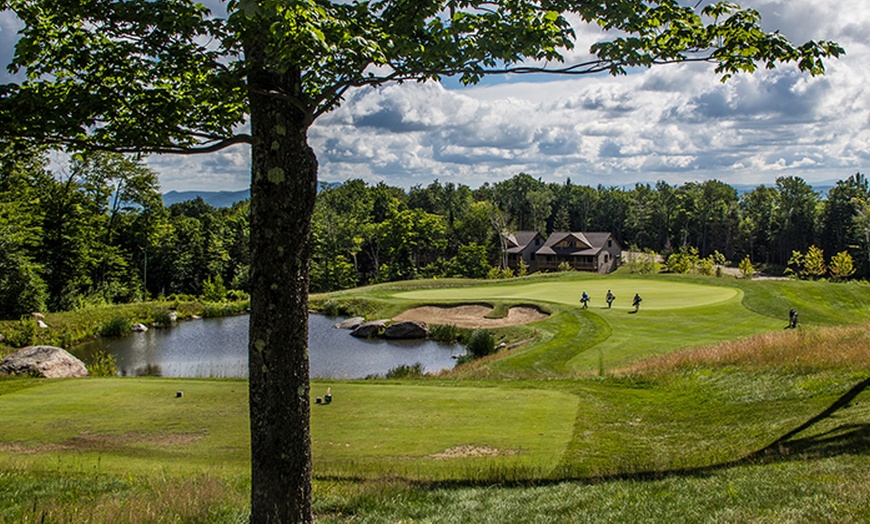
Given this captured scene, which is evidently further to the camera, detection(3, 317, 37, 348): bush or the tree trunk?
detection(3, 317, 37, 348): bush

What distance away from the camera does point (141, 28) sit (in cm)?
529

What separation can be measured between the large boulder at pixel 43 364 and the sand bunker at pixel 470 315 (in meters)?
22.9

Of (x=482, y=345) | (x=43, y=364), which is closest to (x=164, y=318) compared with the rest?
(x=43, y=364)

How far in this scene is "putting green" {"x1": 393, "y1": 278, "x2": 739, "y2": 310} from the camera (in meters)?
36.9

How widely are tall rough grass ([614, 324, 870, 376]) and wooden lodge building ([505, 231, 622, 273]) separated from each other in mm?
68836

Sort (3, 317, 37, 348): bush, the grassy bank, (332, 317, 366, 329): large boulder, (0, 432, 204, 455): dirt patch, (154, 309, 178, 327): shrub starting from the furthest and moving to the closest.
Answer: (154, 309, 178, 327): shrub
(332, 317, 366, 329): large boulder
the grassy bank
(3, 317, 37, 348): bush
(0, 432, 204, 455): dirt patch

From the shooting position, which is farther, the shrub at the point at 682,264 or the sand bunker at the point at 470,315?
the shrub at the point at 682,264

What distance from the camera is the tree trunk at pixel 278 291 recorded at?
5.36 meters

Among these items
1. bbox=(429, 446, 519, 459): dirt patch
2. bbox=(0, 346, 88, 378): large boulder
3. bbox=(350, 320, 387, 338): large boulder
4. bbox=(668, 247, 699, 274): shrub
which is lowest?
bbox=(350, 320, 387, 338): large boulder

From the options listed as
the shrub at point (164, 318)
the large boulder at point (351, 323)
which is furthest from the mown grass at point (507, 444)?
the shrub at point (164, 318)

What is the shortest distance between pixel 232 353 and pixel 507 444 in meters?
27.8

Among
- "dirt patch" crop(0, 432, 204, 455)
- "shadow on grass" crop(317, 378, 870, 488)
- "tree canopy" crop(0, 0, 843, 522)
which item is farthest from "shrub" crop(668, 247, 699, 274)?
"tree canopy" crop(0, 0, 843, 522)

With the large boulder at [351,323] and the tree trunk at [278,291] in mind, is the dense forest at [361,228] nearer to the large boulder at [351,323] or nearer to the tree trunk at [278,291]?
the tree trunk at [278,291]

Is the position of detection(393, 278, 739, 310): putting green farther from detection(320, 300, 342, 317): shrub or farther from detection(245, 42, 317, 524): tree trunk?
detection(245, 42, 317, 524): tree trunk
